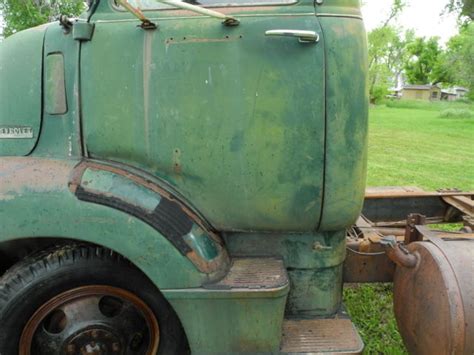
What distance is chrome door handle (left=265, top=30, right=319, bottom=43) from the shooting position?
5.99ft

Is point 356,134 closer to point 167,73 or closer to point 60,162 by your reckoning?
point 167,73

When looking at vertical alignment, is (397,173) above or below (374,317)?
below

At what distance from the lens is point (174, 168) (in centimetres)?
206

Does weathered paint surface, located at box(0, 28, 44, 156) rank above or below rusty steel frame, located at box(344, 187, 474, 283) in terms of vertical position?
above

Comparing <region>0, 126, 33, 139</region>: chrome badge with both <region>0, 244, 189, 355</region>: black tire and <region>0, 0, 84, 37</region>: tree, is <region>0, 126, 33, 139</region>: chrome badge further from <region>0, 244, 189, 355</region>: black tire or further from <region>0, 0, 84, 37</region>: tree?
<region>0, 0, 84, 37</region>: tree

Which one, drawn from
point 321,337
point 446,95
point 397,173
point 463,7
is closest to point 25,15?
point 397,173

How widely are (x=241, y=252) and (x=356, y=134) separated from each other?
806 millimetres

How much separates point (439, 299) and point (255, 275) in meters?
0.80

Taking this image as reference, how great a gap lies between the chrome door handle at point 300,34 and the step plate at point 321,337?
137cm

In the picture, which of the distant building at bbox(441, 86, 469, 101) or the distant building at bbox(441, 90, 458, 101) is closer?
the distant building at bbox(441, 90, 458, 101)

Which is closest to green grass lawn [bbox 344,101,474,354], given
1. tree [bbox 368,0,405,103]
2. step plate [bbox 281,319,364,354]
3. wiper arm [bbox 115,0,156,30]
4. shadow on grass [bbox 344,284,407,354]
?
shadow on grass [bbox 344,284,407,354]

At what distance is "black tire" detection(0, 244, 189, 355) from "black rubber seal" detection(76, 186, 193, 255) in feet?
0.94

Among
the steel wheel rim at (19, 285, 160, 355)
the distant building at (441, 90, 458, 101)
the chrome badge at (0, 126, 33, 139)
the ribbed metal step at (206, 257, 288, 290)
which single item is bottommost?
the distant building at (441, 90, 458, 101)

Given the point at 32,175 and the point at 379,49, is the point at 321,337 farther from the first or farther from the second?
the point at 379,49
